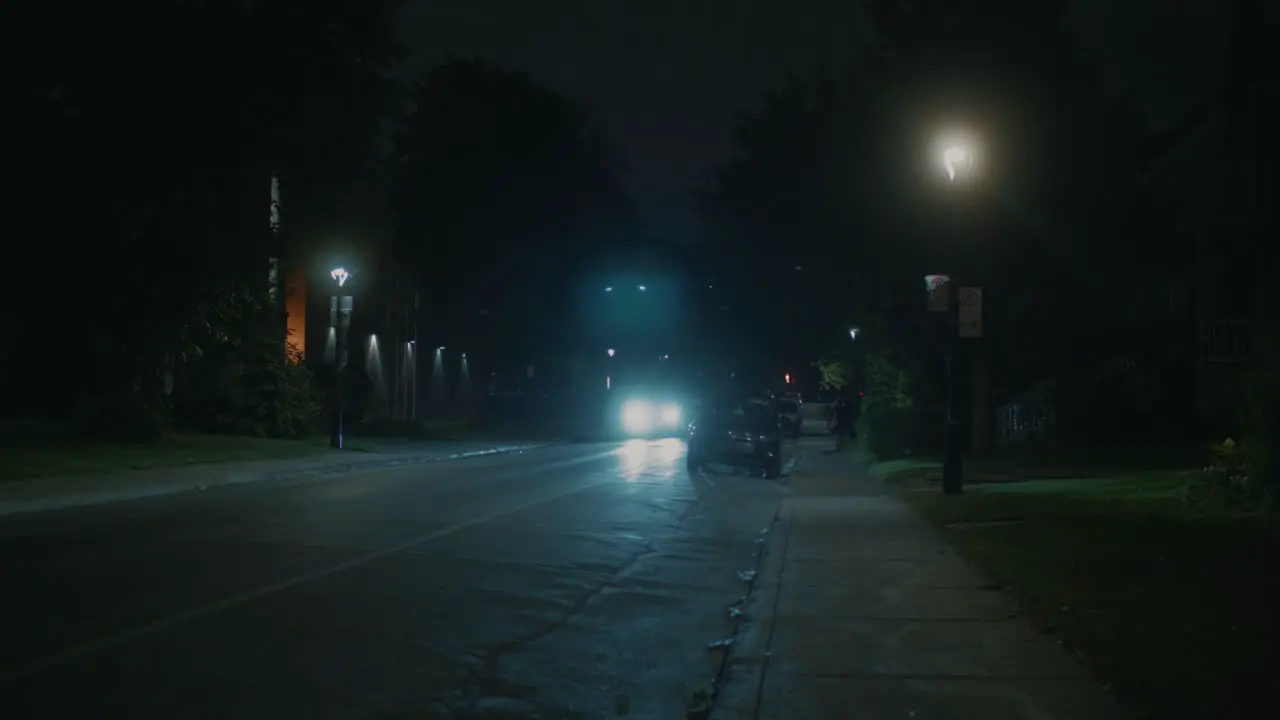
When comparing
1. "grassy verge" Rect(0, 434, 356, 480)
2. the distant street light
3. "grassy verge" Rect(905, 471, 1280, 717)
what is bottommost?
"grassy verge" Rect(905, 471, 1280, 717)

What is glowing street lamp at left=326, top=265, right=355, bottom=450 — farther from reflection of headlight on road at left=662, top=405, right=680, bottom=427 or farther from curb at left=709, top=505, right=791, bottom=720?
reflection of headlight on road at left=662, top=405, right=680, bottom=427

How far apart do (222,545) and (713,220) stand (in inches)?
2628

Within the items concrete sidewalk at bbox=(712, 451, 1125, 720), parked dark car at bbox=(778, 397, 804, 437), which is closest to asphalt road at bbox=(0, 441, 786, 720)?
concrete sidewalk at bbox=(712, 451, 1125, 720)

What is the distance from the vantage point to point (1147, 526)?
14.8m

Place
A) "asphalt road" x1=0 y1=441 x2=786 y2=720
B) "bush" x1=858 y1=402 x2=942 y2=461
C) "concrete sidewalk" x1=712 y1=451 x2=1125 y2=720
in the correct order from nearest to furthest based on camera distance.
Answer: "concrete sidewalk" x1=712 y1=451 x2=1125 y2=720 < "asphalt road" x1=0 y1=441 x2=786 y2=720 < "bush" x1=858 y1=402 x2=942 y2=461

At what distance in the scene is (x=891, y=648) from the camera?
934 cm

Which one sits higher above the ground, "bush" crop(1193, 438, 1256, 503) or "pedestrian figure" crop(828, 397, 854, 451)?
"pedestrian figure" crop(828, 397, 854, 451)

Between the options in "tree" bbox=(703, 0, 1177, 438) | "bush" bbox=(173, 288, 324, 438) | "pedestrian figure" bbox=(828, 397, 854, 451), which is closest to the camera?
"tree" bbox=(703, 0, 1177, 438)

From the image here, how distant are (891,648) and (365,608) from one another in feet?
13.9

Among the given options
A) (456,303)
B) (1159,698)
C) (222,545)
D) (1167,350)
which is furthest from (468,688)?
(456,303)

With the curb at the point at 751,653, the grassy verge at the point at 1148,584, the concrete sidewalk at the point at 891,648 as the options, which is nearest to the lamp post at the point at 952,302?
the grassy verge at the point at 1148,584

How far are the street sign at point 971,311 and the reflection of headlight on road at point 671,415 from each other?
4682cm

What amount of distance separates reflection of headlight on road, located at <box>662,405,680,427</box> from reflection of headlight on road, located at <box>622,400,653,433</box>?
2.19 metres

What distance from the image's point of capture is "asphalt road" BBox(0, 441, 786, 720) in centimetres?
825
